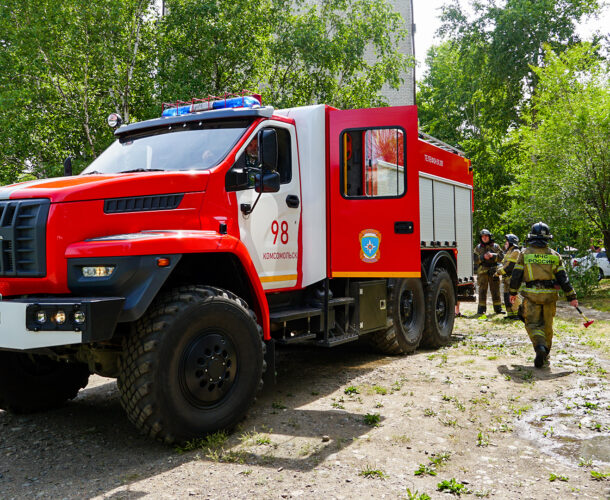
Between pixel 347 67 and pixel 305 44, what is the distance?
183 cm

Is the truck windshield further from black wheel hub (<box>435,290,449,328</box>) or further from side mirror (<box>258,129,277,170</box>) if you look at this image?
black wheel hub (<box>435,290,449,328</box>)

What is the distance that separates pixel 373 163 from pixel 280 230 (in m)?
1.45

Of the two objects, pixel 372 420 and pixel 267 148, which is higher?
pixel 267 148

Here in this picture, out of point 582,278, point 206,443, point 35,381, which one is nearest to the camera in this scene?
point 206,443

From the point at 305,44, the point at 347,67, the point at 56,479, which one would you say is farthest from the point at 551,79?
the point at 56,479

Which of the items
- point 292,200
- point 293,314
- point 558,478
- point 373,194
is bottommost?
point 558,478

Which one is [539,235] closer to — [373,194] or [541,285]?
[541,285]

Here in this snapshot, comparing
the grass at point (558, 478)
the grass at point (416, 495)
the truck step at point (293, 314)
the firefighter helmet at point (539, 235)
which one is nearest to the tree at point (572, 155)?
the firefighter helmet at point (539, 235)

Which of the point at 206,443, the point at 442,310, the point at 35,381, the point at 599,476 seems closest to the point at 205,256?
the point at 206,443

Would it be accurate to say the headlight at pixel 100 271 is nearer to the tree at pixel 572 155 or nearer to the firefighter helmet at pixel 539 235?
the firefighter helmet at pixel 539 235

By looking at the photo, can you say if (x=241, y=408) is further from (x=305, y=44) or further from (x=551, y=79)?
(x=551, y=79)

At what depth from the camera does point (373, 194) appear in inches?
266

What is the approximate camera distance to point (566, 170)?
57.1 ft

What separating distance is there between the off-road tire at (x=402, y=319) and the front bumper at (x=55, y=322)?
459 cm
